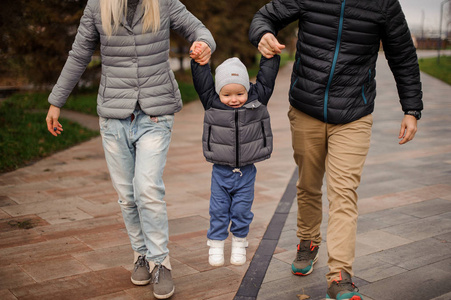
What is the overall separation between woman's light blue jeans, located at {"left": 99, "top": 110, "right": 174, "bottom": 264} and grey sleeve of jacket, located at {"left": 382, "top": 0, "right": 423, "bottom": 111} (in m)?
1.48

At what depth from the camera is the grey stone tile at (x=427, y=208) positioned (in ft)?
18.4

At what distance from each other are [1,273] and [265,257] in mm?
1948

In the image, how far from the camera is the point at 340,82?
3.60m

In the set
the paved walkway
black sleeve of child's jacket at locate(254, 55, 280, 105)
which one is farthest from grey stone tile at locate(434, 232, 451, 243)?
black sleeve of child's jacket at locate(254, 55, 280, 105)

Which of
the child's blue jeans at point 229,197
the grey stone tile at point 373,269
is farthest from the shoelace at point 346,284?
the child's blue jeans at point 229,197

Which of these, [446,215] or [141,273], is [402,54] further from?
[446,215]

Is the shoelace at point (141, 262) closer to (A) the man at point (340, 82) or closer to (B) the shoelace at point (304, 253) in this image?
(B) the shoelace at point (304, 253)

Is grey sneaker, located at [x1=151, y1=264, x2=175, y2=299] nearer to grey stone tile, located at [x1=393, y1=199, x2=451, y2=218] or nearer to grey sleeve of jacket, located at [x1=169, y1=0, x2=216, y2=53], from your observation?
grey sleeve of jacket, located at [x1=169, y1=0, x2=216, y2=53]

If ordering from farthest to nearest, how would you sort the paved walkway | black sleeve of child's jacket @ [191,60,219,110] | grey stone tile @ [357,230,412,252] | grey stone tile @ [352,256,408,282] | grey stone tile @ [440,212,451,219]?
1. grey stone tile @ [440,212,451,219]
2. grey stone tile @ [357,230,412,252]
3. grey stone tile @ [352,256,408,282]
4. the paved walkway
5. black sleeve of child's jacket @ [191,60,219,110]

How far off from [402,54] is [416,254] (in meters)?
1.67

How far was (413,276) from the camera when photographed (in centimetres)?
402

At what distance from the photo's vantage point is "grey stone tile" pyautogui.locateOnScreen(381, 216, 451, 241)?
4941 millimetres

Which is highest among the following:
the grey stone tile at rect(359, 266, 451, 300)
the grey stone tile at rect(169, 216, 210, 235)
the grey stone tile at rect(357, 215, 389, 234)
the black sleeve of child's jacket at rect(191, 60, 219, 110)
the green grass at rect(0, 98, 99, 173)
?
the black sleeve of child's jacket at rect(191, 60, 219, 110)

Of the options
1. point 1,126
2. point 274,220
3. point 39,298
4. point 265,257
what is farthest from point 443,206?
point 1,126
